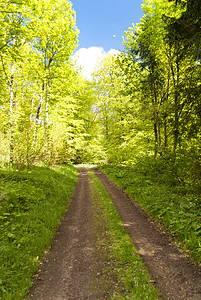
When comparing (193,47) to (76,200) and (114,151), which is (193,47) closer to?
(76,200)

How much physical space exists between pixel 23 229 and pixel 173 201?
7.29 metres

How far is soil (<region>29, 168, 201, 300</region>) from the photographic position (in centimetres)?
414

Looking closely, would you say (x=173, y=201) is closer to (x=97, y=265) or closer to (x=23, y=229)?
(x=97, y=265)

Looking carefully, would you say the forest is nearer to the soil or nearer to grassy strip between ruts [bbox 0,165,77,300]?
grassy strip between ruts [bbox 0,165,77,300]

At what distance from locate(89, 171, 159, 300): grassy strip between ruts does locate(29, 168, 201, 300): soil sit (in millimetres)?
208

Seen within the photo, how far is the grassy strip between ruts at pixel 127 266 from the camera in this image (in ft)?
13.1

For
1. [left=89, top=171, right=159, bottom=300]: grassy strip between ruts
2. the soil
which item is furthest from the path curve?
[left=89, top=171, right=159, bottom=300]: grassy strip between ruts

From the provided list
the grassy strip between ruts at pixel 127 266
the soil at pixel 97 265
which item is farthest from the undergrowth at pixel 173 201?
the grassy strip between ruts at pixel 127 266

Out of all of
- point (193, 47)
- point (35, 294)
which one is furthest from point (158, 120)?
point (35, 294)

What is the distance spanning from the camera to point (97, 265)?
16.7 ft

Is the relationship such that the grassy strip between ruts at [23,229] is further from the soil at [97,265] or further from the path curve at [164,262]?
the path curve at [164,262]

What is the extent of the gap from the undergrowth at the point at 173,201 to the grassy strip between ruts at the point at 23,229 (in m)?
4.99

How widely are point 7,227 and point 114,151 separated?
1736 cm

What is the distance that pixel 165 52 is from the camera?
42.3ft
